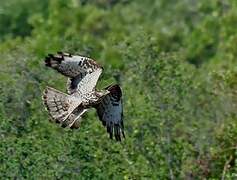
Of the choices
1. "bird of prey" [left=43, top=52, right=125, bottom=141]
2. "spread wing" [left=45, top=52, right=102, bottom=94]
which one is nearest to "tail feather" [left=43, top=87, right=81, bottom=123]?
"bird of prey" [left=43, top=52, right=125, bottom=141]

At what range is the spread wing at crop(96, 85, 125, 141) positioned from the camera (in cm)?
1440

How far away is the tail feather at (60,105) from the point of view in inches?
556

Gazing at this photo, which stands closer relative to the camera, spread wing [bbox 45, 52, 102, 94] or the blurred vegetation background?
spread wing [bbox 45, 52, 102, 94]

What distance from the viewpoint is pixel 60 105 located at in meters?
14.2

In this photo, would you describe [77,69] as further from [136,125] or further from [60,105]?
[136,125]

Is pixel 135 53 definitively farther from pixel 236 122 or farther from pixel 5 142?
pixel 5 142

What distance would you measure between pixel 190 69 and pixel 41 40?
10612 millimetres

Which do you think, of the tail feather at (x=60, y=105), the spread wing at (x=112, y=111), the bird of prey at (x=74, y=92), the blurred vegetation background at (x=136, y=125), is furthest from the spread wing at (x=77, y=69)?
→ the blurred vegetation background at (x=136, y=125)

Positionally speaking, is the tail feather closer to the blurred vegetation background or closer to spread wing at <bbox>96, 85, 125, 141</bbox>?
spread wing at <bbox>96, 85, 125, 141</bbox>

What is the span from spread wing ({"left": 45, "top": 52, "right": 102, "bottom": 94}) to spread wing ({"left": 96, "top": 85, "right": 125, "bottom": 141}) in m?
0.31

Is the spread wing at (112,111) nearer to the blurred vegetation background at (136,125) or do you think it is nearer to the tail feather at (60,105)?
the tail feather at (60,105)

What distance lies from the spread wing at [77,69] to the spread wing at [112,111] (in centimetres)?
31

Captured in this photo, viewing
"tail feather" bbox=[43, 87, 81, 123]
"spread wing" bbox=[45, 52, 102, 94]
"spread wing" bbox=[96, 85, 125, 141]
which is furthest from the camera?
"spread wing" bbox=[96, 85, 125, 141]

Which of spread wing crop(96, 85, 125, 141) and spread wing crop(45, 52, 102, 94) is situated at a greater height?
spread wing crop(45, 52, 102, 94)
